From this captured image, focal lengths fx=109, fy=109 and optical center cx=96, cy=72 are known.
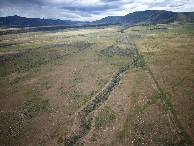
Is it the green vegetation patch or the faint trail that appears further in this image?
the green vegetation patch

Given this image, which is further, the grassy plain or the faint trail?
the faint trail

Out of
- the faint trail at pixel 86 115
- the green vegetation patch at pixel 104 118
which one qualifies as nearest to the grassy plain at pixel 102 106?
the green vegetation patch at pixel 104 118

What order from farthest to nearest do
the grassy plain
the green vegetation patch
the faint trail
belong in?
the green vegetation patch, the faint trail, the grassy plain

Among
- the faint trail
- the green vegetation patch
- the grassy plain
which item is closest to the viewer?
the grassy plain

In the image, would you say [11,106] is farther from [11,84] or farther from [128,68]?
[128,68]

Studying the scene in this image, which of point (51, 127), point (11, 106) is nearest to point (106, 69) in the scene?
point (51, 127)

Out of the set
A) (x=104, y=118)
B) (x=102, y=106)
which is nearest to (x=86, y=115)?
(x=104, y=118)

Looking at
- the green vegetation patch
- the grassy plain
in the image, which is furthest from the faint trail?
the green vegetation patch

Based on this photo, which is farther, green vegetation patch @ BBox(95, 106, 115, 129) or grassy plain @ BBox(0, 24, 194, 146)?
green vegetation patch @ BBox(95, 106, 115, 129)

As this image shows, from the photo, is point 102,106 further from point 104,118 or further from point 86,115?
point 86,115

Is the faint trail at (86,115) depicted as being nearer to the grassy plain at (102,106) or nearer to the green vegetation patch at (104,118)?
the grassy plain at (102,106)

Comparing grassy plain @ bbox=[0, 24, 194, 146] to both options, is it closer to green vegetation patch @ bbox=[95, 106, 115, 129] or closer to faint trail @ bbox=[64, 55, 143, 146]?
green vegetation patch @ bbox=[95, 106, 115, 129]
